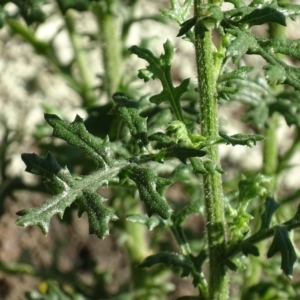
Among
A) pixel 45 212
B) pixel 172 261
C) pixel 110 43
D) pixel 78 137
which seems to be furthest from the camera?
pixel 110 43

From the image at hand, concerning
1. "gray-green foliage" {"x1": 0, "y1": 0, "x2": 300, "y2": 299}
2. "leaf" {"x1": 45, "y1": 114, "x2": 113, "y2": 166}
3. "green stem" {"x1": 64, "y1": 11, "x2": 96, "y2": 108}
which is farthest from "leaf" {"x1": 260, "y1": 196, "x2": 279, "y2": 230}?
"green stem" {"x1": 64, "y1": 11, "x2": 96, "y2": 108}

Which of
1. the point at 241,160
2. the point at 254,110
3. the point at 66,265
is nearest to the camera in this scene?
the point at 254,110

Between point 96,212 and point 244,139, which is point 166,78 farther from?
point 96,212

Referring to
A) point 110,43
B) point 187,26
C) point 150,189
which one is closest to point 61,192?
point 150,189

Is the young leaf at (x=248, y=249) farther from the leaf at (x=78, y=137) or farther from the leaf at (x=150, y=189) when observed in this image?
the leaf at (x=78, y=137)

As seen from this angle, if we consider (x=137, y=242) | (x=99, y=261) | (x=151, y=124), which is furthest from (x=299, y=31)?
(x=151, y=124)

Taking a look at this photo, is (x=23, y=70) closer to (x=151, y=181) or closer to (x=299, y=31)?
(x=299, y=31)
